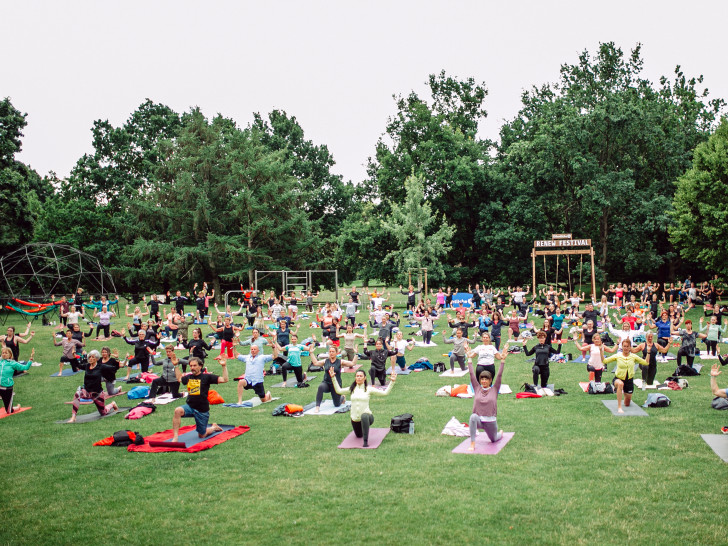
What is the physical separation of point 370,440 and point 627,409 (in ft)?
18.9

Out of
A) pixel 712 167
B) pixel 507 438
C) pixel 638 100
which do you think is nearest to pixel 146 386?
pixel 507 438

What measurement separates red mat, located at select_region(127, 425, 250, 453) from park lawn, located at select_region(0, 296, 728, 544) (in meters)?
0.19

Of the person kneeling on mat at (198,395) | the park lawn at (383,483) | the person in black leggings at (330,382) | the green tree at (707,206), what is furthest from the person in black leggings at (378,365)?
the green tree at (707,206)

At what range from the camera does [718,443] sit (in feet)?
34.3

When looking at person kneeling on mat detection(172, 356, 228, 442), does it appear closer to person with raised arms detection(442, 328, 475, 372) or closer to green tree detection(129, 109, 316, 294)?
person with raised arms detection(442, 328, 475, 372)

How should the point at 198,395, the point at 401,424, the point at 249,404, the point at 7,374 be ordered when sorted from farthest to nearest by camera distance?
the point at 249,404
the point at 7,374
the point at 401,424
the point at 198,395

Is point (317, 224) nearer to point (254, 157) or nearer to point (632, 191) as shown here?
point (254, 157)

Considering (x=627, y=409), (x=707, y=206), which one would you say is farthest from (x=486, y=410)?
(x=707, y=206)

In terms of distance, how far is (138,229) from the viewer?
49.9 m

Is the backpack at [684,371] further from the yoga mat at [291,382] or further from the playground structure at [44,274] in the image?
the playground structure at [44,274]

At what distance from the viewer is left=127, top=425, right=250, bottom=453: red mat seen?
36.9 ft

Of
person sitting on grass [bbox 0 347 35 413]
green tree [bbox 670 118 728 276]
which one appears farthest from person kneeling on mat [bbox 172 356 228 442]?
green tree [bbox 670 118 728 276]

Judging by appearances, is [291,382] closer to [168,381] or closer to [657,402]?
[168,381]

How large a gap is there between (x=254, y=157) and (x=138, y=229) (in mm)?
11124
